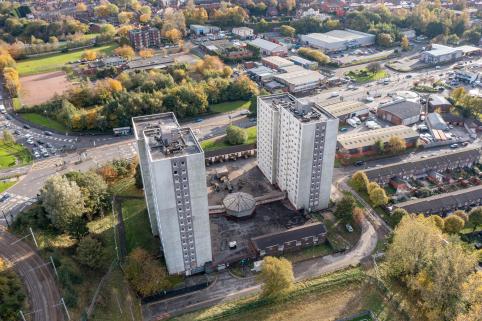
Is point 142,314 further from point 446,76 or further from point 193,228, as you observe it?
point 446,76

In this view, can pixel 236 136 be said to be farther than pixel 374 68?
No

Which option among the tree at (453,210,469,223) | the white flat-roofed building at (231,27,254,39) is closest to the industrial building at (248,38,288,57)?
the white flat-roofed building at (231,27,254,39)

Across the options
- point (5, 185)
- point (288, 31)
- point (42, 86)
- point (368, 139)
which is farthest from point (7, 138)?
point (288, 31)

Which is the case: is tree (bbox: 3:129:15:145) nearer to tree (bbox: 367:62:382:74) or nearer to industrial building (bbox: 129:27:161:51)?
industrial building (bbox: 129:27:161:51)

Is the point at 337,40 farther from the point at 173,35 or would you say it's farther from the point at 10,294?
the point at 10,294

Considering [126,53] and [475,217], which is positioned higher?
[126,53]

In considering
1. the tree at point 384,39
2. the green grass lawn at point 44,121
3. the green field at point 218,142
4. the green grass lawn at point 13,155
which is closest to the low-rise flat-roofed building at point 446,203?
the green field at point 218,142
